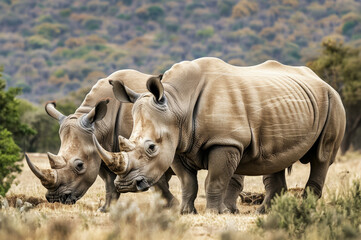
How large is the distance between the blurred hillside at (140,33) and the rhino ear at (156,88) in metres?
80.1

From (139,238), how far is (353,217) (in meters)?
2.27

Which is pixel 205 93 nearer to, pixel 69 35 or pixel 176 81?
pixel 176 81

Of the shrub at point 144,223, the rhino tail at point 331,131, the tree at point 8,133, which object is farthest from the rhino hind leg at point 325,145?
the tree at point 8,133

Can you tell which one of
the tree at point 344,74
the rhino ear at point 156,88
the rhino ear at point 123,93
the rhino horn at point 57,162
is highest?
the rhino ear at point 156,88

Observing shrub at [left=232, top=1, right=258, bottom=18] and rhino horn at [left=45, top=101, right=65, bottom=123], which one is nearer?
rhino horn at [left=45, top=101, right=65, bottom=123]

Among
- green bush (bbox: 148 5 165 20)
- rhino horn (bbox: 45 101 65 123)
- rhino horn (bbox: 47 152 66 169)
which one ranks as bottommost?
green bush (bbox: 148 5 165 20)

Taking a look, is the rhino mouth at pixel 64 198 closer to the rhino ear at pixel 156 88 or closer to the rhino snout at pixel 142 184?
the rhino snout at pixel 142 184

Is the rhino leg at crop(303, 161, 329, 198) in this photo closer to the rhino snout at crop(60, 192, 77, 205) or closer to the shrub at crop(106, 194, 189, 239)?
the rhino snout at crop(60, 192, 77, 205)

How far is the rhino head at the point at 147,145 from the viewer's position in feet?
24.8

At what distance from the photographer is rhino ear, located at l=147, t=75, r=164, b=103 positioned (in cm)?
798

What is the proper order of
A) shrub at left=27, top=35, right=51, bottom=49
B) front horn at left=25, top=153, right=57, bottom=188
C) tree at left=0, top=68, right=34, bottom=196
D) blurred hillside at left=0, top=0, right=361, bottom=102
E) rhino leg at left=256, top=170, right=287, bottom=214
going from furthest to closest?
shrub at left=27, top=35, right=51, bottom=49 → blurred hillside at left=0, top=0, right=361, bottom=102 → tree at left=0, top=68, right=34, bottom=196 → rhino leg at left=256, top=170, right=287, bottom=214 → front horn at left=25, top=153, right=57, bottom=188

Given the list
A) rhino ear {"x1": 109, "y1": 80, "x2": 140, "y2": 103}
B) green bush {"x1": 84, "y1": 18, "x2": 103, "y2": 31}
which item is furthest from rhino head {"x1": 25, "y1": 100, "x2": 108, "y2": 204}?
green bush {"x1": 84, "y1": 18, "x2": 103, "y2": 31}

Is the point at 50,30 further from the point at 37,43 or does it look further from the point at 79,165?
the point at 79,165

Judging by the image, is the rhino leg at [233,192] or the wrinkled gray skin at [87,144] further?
→ the rhino leg at [233,192]
